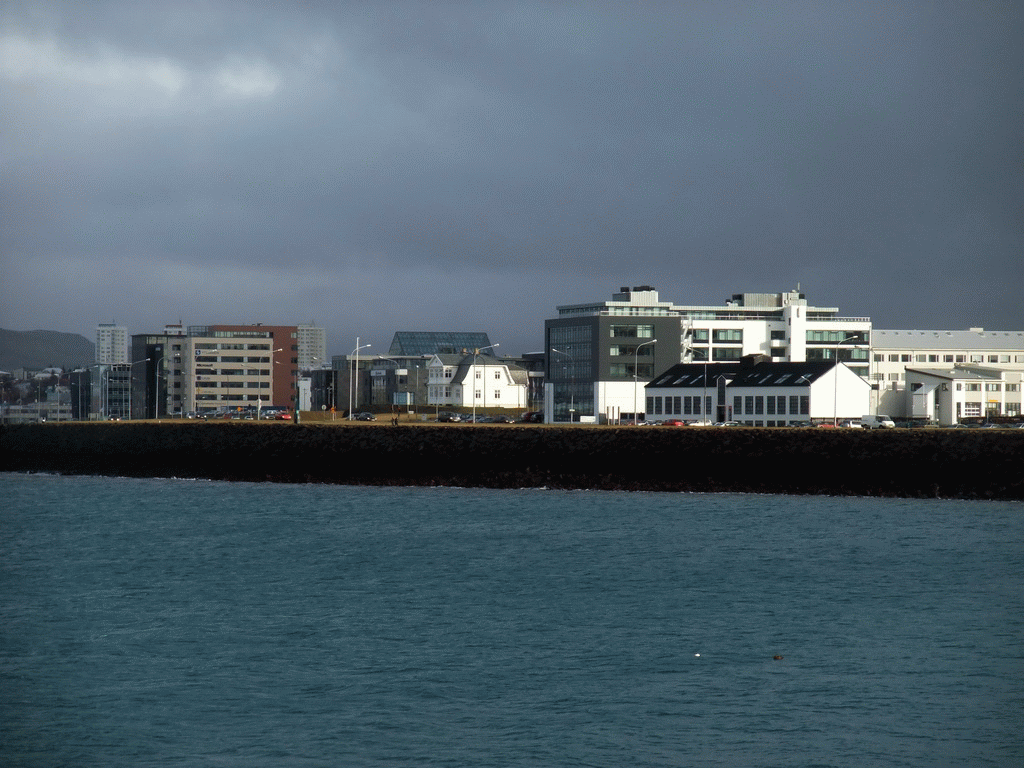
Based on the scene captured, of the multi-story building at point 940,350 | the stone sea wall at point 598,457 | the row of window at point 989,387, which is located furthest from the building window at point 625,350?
the stone sea wall at point 598,457

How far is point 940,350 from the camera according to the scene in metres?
181

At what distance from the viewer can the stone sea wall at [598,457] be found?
73.9m

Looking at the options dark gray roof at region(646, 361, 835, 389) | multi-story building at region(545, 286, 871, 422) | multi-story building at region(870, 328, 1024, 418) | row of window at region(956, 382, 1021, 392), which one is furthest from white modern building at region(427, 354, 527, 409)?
row of window at region(956, 382, 1021, 392)

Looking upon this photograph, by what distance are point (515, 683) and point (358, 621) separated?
9487mm

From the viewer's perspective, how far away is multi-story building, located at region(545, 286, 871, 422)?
153 meters

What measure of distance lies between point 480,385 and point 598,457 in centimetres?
11304

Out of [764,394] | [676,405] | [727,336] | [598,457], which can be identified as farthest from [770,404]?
[727,336]

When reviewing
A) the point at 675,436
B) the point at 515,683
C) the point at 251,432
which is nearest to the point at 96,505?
the point at 251,432

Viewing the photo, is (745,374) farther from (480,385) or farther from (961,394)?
(480,385)

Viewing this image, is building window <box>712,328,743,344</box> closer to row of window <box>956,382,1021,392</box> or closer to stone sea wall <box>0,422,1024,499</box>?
row of window <box>956,382,1021,392</box>

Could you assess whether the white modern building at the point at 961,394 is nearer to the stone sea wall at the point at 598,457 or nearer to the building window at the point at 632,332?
the building window at the point at 632,332

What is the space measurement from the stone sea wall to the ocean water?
7578mm

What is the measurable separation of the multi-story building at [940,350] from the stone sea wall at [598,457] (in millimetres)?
101774

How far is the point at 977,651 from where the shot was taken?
33.9 m
